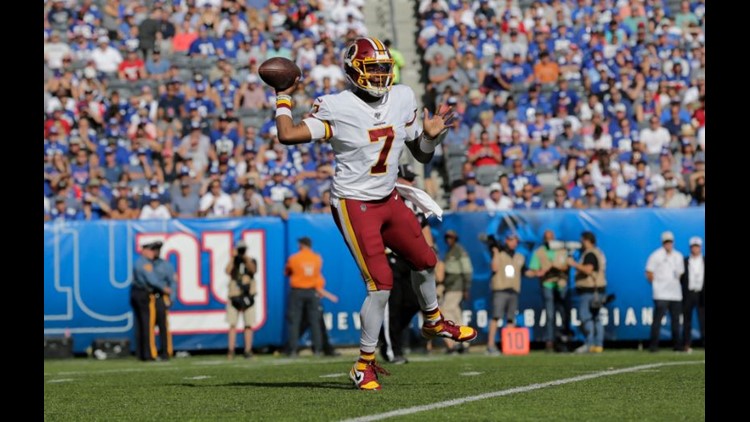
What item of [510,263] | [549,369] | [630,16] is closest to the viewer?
[549,369]

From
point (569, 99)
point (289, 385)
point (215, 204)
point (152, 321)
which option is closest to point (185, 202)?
point (215, 204)

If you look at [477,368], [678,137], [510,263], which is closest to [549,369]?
[477,368]

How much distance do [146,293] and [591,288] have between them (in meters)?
5.68

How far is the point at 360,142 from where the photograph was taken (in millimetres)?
9008

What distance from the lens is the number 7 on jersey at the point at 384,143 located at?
9031 mm

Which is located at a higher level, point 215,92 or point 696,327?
point 215,92

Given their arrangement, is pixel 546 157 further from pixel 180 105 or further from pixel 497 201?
pixel 180 105

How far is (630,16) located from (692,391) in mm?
16680

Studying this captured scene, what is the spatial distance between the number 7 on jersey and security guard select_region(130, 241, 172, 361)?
357 inches

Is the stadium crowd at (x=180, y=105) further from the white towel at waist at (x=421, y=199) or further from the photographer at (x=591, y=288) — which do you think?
the white towel at waist at (x=421, y=199)

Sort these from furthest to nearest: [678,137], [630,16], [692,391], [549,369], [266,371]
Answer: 1. [630,16]
2. [678,137]
3. [266,371]
4. [549,369]
5. [692,391]
